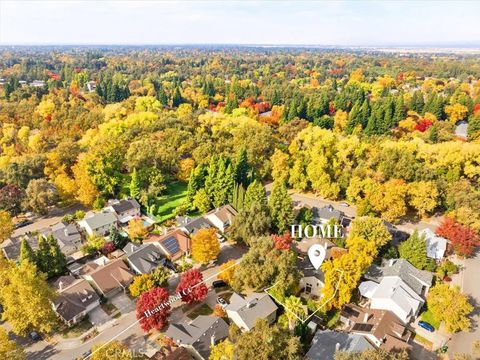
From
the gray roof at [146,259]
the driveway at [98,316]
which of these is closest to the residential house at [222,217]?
the gray roof at [146,259]

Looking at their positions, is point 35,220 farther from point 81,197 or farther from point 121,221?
point 121,221

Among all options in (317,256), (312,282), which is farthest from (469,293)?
(312,282)

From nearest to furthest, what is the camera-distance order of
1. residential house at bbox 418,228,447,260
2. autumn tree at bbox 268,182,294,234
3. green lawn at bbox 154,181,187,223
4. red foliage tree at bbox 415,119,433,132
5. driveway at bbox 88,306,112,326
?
1. driveway at bbox 88,306,112,326
2. residential house at bbox 418,228,447,260
3. autumn tree at bbox 268,182,294,234
4. green lawn at bbox 154,181,187,223
5. red foliage tree at bbox 415,119,433,132

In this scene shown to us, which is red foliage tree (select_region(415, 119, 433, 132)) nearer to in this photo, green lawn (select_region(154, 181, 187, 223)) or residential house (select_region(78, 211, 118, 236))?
green lawn (select_region(154, 181, 187, 223))

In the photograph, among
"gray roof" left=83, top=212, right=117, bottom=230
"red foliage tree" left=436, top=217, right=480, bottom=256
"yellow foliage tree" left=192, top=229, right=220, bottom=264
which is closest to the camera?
"yellow foliage tree" left=192, top=229, right=220, bottom=264

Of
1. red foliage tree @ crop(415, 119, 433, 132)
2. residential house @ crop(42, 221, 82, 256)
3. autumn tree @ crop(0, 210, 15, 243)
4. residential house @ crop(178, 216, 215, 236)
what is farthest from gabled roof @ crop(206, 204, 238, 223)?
red foliage tree @ crop(415, 119, 433, 132)

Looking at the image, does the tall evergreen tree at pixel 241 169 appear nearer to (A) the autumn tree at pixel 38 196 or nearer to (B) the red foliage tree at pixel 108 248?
(B) the red foliage tree at pixel 108 248
